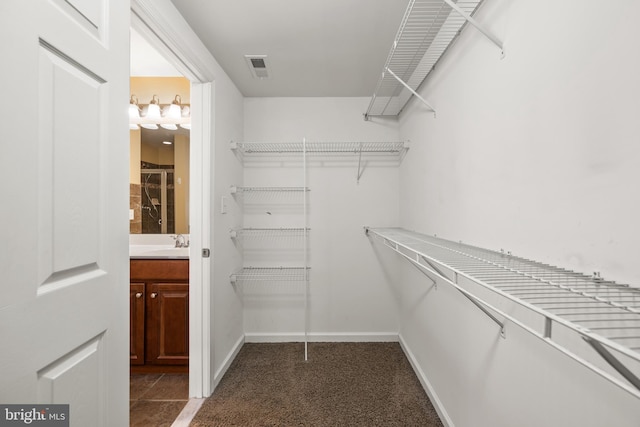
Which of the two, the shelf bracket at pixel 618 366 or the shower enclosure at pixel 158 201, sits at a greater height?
the shower enclosure at pixel 158 201

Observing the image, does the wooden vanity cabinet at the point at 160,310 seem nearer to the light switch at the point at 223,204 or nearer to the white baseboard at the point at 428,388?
the light switch at the point at 223,204

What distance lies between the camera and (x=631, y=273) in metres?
0.62

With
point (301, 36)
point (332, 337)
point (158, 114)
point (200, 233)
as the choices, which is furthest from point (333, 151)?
point (332, 337)

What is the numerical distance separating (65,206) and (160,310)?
1.55 meters

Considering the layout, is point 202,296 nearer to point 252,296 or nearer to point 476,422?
point 252,296

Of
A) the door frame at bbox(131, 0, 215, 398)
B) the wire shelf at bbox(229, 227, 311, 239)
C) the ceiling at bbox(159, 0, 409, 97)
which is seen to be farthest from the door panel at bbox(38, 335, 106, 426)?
the wire shelf at bbox(229, 227, 311, 239)

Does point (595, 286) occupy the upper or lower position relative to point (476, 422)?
upper

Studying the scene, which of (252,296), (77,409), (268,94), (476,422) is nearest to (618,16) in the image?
(476,422)

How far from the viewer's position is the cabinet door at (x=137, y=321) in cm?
204

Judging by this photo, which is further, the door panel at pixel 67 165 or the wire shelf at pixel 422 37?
the wire shelf at pixel 422 37

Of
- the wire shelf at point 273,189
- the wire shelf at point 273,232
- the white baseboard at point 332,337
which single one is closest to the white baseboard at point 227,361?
the white baseboard at point 332,337

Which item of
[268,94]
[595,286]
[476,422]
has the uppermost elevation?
[268,94]

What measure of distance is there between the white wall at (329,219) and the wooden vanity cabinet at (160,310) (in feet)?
2.19

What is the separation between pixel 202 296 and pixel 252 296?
789 mm
